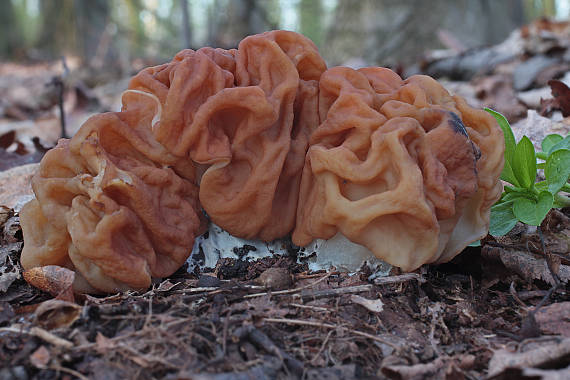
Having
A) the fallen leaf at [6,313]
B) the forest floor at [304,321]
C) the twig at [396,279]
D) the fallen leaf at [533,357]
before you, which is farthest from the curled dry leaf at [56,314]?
the fallen leaf at [533,357]

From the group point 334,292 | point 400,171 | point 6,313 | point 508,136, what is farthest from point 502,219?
point 6,313

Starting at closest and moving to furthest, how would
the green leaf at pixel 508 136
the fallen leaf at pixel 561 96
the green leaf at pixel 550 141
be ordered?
1. the green leaf at pixel 508 136
2. the green leaf at pixel 550 141
3. the fallen leaf at pixel 561 96

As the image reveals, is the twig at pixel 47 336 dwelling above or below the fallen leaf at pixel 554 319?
above

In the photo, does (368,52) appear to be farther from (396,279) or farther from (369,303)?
(369,303)

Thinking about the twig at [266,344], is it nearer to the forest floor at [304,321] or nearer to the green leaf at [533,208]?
the forest floor at [304,321]

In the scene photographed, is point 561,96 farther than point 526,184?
Yes

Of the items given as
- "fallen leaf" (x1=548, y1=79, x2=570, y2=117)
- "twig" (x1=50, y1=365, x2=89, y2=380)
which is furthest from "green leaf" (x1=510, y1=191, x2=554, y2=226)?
"twig" (x1=50, y1=365, x2=89, y2=380)
